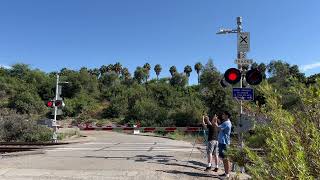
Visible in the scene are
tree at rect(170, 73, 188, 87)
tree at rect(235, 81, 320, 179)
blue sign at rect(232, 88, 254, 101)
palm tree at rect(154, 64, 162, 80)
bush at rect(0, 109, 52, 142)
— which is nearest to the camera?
tree at rect(235, 81, 320, 179)

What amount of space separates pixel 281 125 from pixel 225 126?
8.94m

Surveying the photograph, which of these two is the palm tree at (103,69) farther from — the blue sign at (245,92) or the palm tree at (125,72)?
the blue sign at (245,92)

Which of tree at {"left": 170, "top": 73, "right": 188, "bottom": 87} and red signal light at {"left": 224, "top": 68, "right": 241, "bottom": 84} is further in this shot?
tree at {"left": 170, "top": 73, "right": 188, "bottom": 87}

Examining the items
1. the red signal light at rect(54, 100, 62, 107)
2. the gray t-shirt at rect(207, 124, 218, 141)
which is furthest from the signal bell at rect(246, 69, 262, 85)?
the red signal light at rect(54, 100, 62, 107)

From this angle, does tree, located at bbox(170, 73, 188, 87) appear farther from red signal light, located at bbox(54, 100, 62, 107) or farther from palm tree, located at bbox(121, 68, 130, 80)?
red signal light, located at bbox(54, 100, 62, 107)

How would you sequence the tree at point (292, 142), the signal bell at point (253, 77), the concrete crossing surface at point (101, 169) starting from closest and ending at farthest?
the tree at point (292, 142) → the concrete crossing surface at point (101, 169) → the signal bell at point (253, 77)

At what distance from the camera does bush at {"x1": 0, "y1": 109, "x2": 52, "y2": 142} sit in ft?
97.5

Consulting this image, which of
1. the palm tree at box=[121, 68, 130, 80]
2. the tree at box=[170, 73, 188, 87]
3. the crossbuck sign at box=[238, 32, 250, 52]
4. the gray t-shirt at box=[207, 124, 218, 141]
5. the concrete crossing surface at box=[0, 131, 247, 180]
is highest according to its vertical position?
the palm tree at box=[121, 68, 130, 80]

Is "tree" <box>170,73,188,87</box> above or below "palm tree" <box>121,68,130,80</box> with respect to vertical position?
below

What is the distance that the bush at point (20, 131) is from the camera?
29703mm

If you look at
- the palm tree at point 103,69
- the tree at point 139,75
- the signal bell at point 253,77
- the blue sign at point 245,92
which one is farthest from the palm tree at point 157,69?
the signal bell at point 253,77

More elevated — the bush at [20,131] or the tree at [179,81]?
the tree at [179,81]

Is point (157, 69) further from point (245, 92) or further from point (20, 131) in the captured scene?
point (245, 92)

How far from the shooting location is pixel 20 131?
30000 mm
